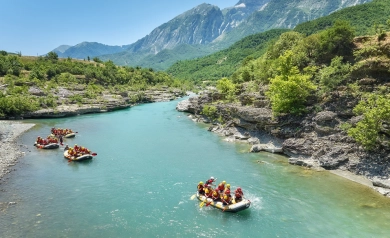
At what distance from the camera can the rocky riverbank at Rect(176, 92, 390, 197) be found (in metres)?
32.0

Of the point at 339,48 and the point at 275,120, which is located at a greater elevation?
the point at 339,48

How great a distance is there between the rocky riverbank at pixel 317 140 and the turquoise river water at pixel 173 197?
1.72 metres

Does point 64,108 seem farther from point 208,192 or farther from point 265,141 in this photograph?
point 208,192

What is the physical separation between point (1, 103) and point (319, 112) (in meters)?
69.1

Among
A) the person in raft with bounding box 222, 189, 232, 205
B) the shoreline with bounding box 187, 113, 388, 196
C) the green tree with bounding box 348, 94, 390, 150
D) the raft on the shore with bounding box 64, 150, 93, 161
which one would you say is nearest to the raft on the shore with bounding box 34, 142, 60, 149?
the raft on the shore with bounding box 64, 150, 93, 161

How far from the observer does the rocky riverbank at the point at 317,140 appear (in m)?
32.0

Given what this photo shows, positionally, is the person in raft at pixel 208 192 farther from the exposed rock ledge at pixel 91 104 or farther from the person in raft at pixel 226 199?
the exposed rock ledge at pixel 91 104

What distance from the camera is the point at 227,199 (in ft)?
86.3

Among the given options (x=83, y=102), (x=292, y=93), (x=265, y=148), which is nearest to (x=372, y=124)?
(x=292, y=93)

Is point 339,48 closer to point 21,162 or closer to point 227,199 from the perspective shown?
point 227,199

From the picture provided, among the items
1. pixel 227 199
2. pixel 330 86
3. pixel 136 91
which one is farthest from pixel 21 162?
pixel 136 91

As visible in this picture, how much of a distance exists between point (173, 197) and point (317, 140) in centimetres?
2112

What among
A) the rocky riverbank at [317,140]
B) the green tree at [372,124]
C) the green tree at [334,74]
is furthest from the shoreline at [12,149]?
the green tree at [334,74]

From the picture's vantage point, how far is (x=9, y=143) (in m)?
47.4
